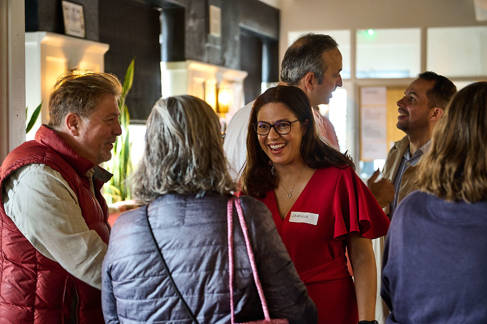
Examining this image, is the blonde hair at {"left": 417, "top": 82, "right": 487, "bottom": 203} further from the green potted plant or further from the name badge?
the green potted plant

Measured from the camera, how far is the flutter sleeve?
6.66ft

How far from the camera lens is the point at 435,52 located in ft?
29.9

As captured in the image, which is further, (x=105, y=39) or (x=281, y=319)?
(x=105, y=39)

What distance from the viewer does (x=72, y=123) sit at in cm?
200

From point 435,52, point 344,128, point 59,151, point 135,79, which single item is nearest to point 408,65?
point 435,52

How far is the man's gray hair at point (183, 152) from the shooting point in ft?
4.97

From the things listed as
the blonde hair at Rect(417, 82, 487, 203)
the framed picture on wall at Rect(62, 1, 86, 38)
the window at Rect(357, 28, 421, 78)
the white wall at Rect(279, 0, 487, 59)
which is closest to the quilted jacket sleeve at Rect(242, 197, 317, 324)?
the blonde hair at Rect(417, 82, 487, 203)

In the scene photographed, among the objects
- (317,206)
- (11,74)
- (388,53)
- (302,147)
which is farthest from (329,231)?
(388,53)

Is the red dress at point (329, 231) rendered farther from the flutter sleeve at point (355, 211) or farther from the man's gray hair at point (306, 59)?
the man's gray hair at point (306, 59)

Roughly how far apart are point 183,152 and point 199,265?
275mm

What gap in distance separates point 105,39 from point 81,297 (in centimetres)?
424

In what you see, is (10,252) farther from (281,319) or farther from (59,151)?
(281,319)

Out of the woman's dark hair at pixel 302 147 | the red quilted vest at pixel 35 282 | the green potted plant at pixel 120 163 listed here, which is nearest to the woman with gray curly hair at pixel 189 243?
the red quilted vest at pixel 35 282

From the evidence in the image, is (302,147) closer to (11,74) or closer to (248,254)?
(248,254)
